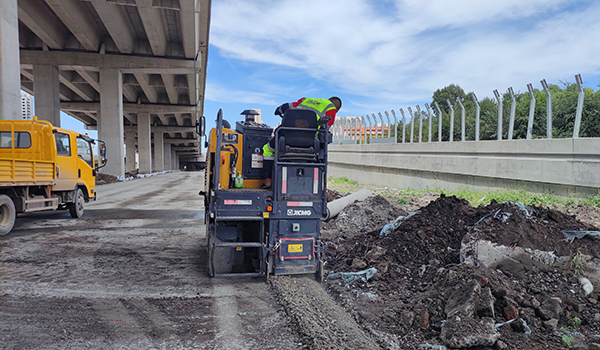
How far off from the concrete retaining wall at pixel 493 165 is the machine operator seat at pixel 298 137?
887 cm

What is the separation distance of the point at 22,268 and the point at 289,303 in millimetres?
4657

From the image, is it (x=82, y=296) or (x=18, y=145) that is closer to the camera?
(x=82, y=296)

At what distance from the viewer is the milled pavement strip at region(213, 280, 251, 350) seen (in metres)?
3.78

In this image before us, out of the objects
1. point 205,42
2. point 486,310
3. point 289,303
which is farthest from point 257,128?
point 205,42

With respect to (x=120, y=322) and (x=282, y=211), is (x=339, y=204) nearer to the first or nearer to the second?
(x=282, y=211)

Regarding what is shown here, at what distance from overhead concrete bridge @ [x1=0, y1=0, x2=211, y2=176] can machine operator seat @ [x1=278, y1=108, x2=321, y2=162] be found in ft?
45.4

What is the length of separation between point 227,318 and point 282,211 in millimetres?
1760

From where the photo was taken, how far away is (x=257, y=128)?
20.5 ft

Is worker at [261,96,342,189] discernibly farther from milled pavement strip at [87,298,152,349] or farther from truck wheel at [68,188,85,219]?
truck wheel at [68,188,85,219]

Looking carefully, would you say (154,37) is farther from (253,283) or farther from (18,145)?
(253,283)

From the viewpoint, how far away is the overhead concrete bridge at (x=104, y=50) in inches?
603

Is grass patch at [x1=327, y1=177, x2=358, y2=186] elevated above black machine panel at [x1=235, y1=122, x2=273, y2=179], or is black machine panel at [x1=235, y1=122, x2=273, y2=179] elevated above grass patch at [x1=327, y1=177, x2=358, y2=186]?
black machine panel at [x1=235, y1=122, x2=273, y2=179]

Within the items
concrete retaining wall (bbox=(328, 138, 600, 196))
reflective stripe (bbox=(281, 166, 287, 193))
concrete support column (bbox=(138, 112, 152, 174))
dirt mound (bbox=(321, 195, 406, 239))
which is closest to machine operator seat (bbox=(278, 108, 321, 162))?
reflective stripe (bbox=(281, 166, 287, 193))

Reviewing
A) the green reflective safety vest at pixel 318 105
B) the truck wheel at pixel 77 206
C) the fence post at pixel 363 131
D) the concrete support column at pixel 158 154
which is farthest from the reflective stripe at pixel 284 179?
the concrete support column at pixel 158 154
